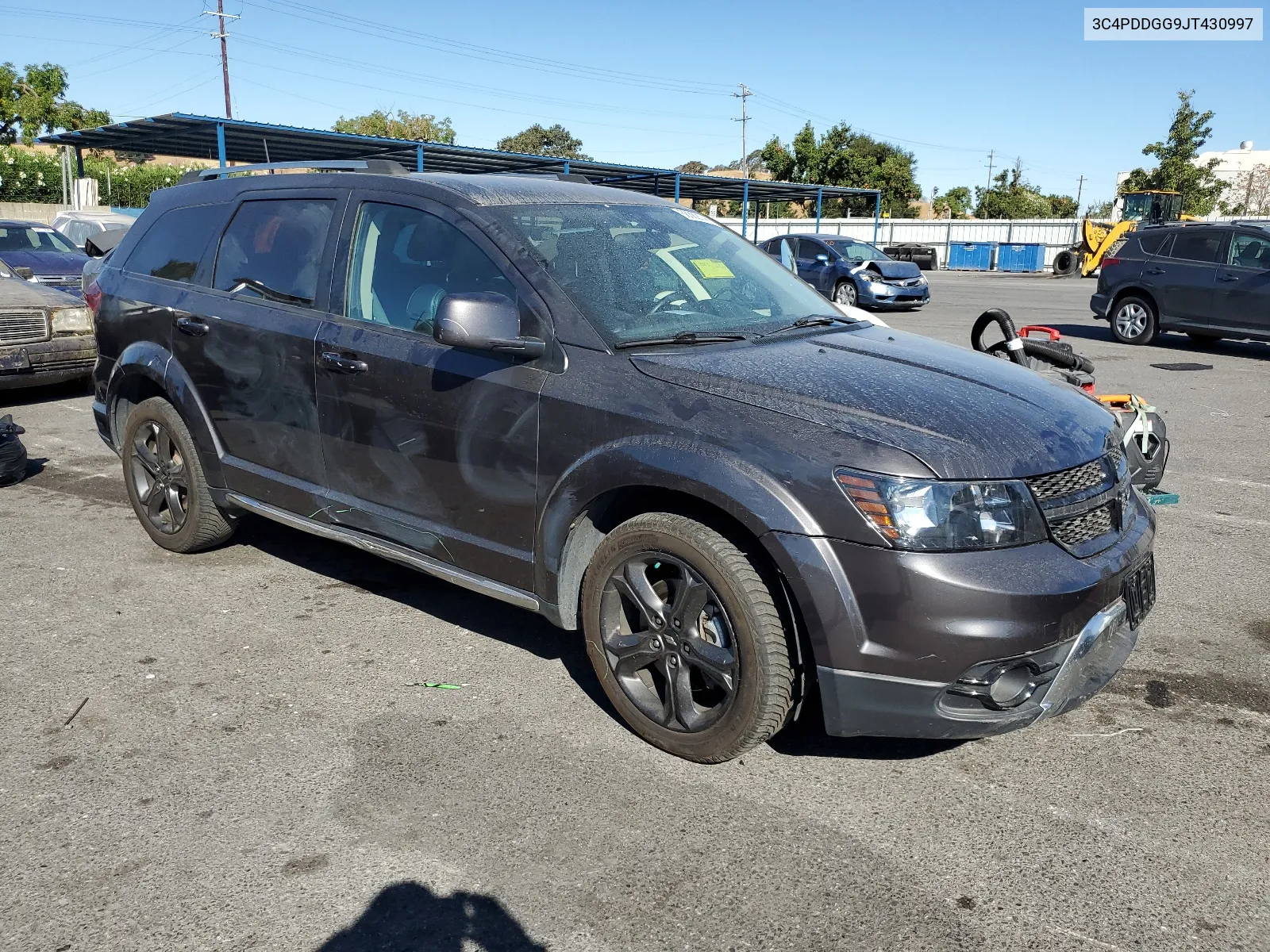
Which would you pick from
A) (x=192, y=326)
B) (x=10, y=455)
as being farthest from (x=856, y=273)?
(x=192, y=326)

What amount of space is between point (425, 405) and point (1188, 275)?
1359 cm

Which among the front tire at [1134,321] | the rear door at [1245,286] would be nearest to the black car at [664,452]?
the rear door at [1245,286]

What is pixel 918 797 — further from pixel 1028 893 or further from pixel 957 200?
pixel 957 200

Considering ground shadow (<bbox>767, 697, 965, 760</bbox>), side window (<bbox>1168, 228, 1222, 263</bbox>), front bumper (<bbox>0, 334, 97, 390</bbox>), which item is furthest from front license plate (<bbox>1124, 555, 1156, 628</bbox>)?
side window (<bbox>1168, 228, 1222, 263</bbox>)

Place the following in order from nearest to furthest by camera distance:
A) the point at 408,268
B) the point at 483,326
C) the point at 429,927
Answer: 1. the point at 429,927
2. the point at 483,326
3. the point at 408,268

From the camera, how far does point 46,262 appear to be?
45.7 ft

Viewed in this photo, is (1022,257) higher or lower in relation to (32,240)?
higher

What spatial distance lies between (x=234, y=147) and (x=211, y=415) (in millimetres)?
21111

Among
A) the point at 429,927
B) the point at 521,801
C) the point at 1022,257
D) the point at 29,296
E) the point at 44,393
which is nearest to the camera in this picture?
the point at 429,927

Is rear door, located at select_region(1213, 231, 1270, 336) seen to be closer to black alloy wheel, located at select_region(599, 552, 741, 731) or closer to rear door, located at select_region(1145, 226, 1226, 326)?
rear door, located at select_region(1145, 226, 1226, 326)

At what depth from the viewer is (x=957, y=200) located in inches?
3039

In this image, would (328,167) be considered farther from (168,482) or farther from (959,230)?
(959,230)

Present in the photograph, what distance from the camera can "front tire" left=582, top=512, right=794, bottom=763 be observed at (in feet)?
9.83

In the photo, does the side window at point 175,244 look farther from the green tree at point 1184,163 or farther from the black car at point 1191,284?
the green tree at point 1184,163
